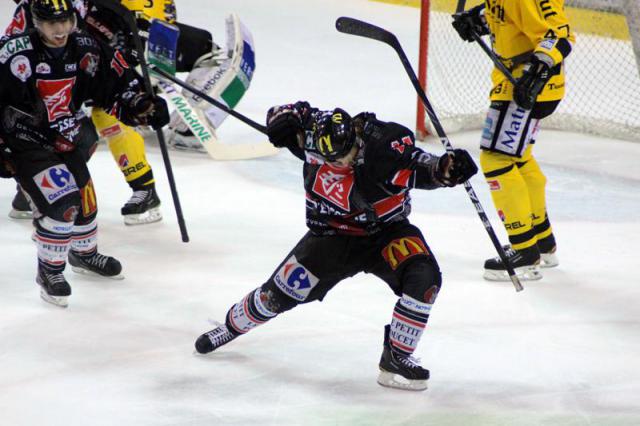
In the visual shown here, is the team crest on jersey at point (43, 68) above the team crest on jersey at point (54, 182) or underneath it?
above

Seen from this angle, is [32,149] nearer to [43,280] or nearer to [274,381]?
[43,280]

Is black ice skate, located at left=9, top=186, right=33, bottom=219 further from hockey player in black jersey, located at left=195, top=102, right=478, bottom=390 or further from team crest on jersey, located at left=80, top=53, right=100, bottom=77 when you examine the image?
hockey player in black jersey, located at left=195, top=102, right=478, bottom=390

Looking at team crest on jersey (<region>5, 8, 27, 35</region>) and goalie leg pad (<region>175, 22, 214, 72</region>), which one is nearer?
team crest on jersey (<region>5, 8, 27, 35</region>)

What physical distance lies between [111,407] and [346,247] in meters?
0.86

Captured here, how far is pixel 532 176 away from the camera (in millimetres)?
4391

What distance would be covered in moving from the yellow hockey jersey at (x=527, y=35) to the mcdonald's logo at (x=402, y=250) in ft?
3.72

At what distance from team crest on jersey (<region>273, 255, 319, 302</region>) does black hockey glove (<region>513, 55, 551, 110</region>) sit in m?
1.22

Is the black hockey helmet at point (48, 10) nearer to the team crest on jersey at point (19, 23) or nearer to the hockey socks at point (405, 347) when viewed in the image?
the team crest on jersey at point (19, 23)

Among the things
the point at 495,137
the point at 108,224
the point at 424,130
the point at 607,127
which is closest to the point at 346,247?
the point at 495,137

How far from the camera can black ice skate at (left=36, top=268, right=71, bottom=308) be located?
4020 mm

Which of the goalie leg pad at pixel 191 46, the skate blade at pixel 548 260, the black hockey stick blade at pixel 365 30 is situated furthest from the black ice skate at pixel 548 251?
the goalie leg pad at pixel 191 46

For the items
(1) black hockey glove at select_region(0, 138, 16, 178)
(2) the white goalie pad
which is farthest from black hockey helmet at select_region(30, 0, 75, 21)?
(2) the white goalie pad

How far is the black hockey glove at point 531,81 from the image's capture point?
159 inches

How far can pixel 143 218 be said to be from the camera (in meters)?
5.03
